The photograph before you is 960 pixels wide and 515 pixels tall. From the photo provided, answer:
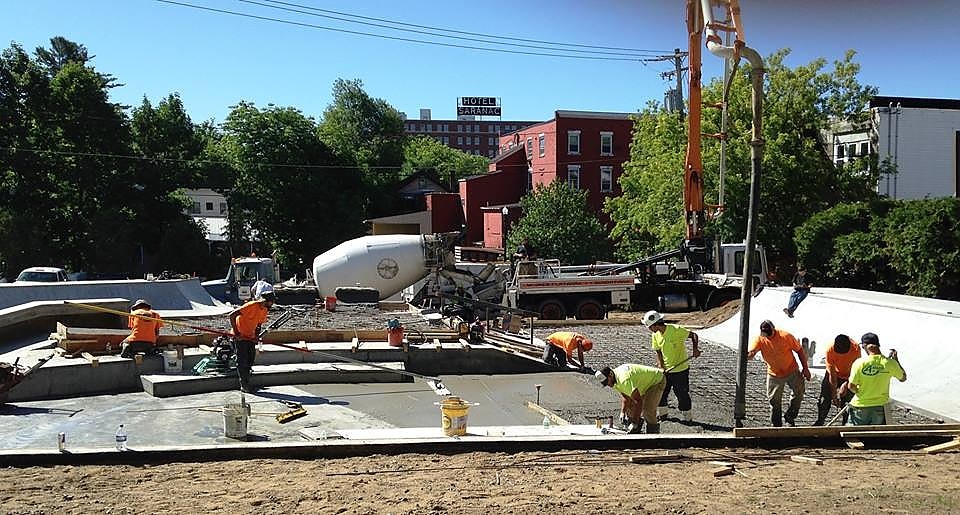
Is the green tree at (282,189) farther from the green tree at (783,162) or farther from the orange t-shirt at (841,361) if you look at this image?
the orange t-shirt at (841,361)

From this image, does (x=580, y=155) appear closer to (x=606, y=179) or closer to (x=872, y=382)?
(x=606, y=179)

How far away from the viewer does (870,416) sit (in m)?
8.94

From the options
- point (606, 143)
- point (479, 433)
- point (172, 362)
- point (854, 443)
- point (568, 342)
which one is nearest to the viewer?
point (854, 443)

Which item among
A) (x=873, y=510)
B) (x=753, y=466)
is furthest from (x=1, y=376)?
(x=873, y=510)

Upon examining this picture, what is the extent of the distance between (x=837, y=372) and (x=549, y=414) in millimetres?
3884

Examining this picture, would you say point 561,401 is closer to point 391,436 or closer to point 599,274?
point 391,436

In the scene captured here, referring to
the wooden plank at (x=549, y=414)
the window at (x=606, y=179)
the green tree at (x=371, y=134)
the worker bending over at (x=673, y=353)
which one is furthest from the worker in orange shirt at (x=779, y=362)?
the green tree at (x=371, y=134)

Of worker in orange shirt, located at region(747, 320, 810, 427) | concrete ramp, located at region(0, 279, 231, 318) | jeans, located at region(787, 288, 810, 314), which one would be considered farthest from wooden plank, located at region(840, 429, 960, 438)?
concrete ramp, located at region(0, 279, 231, 318)

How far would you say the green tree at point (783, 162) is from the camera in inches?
1172

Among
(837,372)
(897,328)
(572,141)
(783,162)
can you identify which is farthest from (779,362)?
(572,141)

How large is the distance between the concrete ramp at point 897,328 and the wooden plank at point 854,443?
2.81m

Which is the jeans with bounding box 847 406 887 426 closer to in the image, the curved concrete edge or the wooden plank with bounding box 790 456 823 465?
the curved concrete edge

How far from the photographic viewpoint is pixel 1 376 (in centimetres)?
1053

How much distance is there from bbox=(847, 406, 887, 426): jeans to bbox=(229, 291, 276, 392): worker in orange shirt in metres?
8.28
